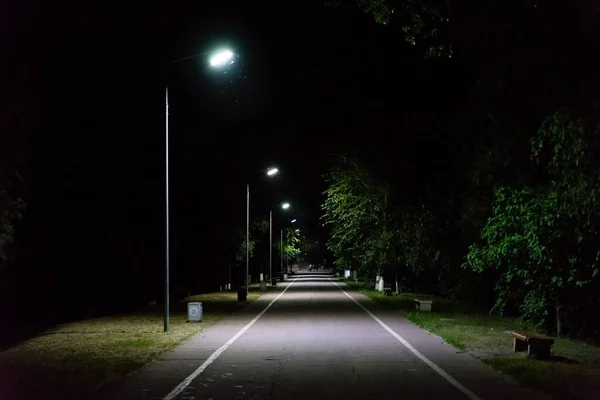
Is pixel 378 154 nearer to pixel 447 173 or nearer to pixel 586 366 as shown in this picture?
pixel 447 173

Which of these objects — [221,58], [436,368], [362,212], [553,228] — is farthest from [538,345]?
[362,212]

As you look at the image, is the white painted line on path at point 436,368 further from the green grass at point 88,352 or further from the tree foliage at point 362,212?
the tree foliage at point 362,212

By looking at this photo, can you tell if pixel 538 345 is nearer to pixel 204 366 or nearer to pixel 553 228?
pixel 553 228

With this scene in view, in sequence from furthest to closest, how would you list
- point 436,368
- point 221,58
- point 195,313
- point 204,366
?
point 195,313 < point 221,58 < point 204,366 < point 436,368

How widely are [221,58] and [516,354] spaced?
11.2m

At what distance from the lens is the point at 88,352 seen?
1641 centimetres

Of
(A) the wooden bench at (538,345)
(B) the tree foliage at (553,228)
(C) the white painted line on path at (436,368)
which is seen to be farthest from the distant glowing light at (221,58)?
(A) the wooden bench at (538,345)

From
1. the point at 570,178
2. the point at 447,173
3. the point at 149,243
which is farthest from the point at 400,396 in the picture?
the point at 149,243

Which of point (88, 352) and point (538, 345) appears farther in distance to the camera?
point (88, 352)

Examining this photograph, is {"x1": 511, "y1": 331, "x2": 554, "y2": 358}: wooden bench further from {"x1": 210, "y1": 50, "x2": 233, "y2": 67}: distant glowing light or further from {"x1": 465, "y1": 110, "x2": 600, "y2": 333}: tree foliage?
{"x1": 210, "y1": 50, "x2": 233, "y2": 67}: distant glowing light

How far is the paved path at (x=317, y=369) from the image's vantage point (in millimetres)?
11031

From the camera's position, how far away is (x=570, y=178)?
17219 mm

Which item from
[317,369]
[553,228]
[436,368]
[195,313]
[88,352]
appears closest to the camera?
[317,369]

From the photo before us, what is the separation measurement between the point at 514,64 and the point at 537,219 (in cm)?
464
